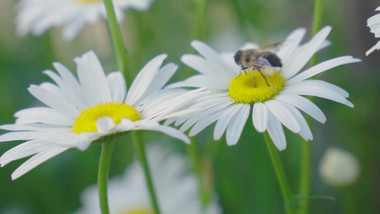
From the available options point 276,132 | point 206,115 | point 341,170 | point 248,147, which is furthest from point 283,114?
point 248,147

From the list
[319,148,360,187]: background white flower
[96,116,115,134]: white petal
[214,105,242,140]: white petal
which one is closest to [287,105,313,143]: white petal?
[214,105,242,140]: white petal

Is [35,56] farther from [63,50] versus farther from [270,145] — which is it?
[270,145]

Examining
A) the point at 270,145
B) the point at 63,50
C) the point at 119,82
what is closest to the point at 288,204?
the point at 270,145

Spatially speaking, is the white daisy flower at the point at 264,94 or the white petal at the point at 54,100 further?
the white petal at the point at 54,100

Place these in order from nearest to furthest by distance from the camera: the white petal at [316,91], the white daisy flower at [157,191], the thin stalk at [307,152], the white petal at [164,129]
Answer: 1. the white petal at [164,129]
2. the white petal at [316,91]
3. the thin stalk at [307,152]
4. the white daisy flower at [157,191]

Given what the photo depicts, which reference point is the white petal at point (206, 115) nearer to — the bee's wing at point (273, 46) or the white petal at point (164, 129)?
the white petal at point (164, 129)

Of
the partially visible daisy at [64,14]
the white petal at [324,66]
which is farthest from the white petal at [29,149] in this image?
the partially visible daisy at [64,14]
